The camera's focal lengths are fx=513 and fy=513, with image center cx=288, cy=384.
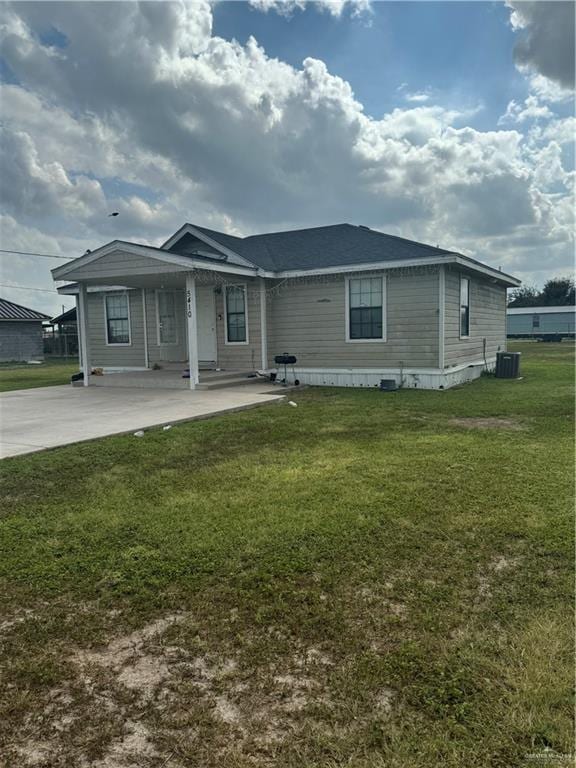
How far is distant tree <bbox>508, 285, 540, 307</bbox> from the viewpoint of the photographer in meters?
62.1

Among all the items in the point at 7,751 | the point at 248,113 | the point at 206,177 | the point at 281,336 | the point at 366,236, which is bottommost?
the point at 7,751

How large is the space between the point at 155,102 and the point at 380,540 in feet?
53.4

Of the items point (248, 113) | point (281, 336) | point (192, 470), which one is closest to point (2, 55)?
point (248, 113)

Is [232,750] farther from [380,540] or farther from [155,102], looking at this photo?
[155,102]

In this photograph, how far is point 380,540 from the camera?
3.26m

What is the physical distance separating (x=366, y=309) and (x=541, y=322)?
1709 inches

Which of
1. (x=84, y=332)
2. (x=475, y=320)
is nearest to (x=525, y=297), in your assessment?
(x=475, y=320)

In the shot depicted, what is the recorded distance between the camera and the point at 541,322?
4906 centimetres

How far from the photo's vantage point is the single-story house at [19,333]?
90.3 ft

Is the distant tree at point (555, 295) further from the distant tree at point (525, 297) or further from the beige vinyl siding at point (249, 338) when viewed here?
the beige vinyl siding at point (249, 338)

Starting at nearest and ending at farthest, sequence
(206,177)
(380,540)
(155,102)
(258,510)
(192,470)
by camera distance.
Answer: (380,540) → (258,510) → (192,470) → (155,102) → (206,177)

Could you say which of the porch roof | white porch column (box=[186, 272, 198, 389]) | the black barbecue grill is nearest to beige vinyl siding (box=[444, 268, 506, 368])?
the porch roof

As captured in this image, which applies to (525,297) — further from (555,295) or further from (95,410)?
(95,410)

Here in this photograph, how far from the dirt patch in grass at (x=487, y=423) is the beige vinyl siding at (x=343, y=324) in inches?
163
